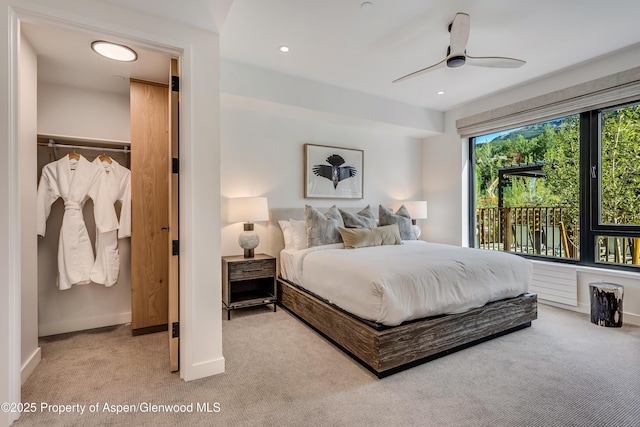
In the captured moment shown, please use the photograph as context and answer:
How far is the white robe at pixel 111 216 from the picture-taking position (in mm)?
2861

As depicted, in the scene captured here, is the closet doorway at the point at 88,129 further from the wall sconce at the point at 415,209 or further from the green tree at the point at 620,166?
the green tree at the point at 620,166

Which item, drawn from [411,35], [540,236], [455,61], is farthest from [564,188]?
[411,35]

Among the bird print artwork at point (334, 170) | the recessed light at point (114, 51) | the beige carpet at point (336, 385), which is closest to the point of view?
the beige carpet at point (336, 385)

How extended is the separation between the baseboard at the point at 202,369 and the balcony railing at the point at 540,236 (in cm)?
413

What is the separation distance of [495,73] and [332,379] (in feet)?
12.2

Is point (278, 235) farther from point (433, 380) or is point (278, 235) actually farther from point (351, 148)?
point (433, 380)

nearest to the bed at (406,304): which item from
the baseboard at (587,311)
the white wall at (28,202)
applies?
the baseboard at (587,311)

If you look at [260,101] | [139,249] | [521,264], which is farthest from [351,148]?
[139,249]

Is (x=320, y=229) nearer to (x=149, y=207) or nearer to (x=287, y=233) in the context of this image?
(x=287, y=233)

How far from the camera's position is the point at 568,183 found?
12.4 feet

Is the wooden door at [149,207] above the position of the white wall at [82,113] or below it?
below

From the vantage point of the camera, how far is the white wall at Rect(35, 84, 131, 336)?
2.81m

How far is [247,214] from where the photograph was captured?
Answer: 137 inches

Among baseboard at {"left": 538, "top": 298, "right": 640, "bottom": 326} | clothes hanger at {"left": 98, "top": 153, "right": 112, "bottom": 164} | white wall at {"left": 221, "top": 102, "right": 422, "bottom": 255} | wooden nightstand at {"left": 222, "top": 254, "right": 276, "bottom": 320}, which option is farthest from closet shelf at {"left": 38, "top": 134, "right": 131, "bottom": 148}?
baseboard at {"left": 538, "top": 298, "right": 640, "bottom": 326}
